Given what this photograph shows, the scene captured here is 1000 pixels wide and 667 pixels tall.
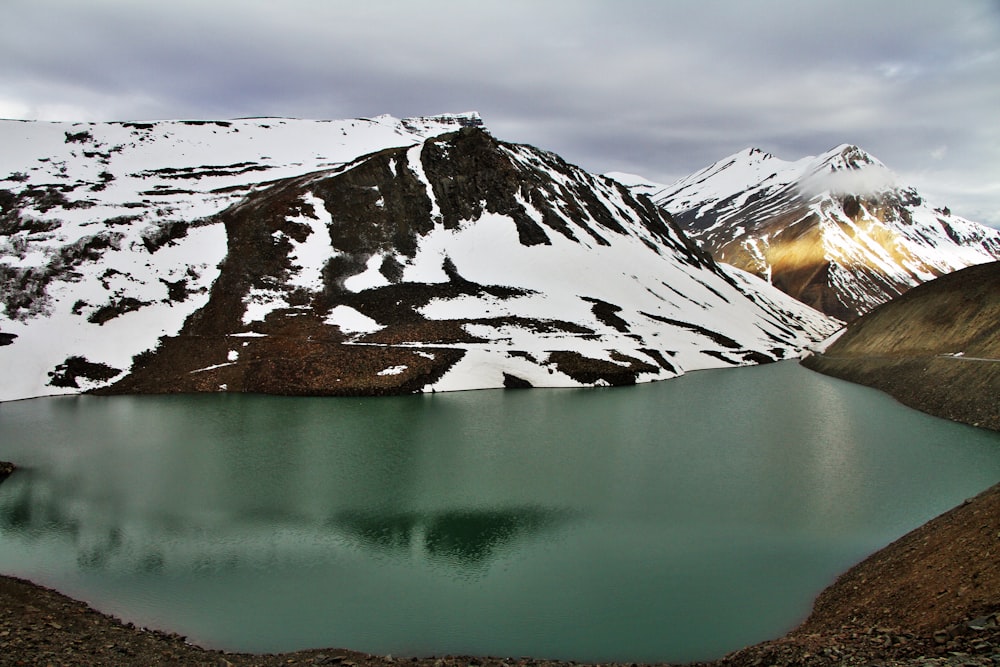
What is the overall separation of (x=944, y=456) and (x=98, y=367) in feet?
236

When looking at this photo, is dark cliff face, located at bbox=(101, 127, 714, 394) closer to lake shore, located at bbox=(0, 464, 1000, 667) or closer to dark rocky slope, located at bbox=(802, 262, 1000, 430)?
dark rocky slope, located at bbox=(802, 262, 1000, 430)

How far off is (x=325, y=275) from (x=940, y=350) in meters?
70.0

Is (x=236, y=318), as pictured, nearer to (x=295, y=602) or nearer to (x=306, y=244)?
(x=306, y=244)

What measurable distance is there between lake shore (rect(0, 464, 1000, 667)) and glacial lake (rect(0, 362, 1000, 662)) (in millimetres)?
1149

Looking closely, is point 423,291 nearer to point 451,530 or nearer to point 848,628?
point 451,530

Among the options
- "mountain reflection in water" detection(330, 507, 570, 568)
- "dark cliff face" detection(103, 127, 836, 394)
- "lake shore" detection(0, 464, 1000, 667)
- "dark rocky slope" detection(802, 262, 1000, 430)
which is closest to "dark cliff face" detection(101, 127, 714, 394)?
"dark cliff face" detection(103, 127, 836, 394)

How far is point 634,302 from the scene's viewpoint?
99.4 m

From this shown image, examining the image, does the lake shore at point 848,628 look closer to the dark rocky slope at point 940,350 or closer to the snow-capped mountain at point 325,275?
the dark rocky slope at point 940,350

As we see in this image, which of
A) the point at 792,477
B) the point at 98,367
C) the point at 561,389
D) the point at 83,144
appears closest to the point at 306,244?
the point at 98,367

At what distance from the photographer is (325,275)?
286 ft

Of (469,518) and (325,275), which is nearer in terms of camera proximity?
(469,518)

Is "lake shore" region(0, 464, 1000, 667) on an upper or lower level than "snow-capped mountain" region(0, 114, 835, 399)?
lower

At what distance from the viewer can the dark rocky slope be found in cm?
5275

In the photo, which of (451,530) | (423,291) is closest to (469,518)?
(451,530)
